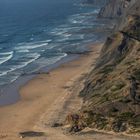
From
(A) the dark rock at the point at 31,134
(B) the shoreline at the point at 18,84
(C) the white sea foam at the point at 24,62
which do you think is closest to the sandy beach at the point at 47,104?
(A) the dark rock at the point at 31,134

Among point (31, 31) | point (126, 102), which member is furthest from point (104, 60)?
point (31, 31)

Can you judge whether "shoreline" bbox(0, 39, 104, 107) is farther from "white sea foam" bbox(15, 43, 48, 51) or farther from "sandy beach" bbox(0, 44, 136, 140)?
"white sea foam" bbox(15, 43, 48, 51)

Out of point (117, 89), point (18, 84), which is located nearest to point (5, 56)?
point (18, 84)

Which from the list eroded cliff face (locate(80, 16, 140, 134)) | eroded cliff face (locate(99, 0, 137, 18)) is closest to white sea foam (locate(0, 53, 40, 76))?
eroded cliff face (locate(80, 16, 140, 134))

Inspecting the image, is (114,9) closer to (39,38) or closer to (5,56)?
(39,38)

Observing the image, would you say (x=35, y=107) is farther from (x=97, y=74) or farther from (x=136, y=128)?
(x=136, y=128)

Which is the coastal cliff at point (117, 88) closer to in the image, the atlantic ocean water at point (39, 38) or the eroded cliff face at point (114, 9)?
the atlantic ocean water at point (39, 38)

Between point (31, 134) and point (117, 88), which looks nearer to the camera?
point (31, 134)
